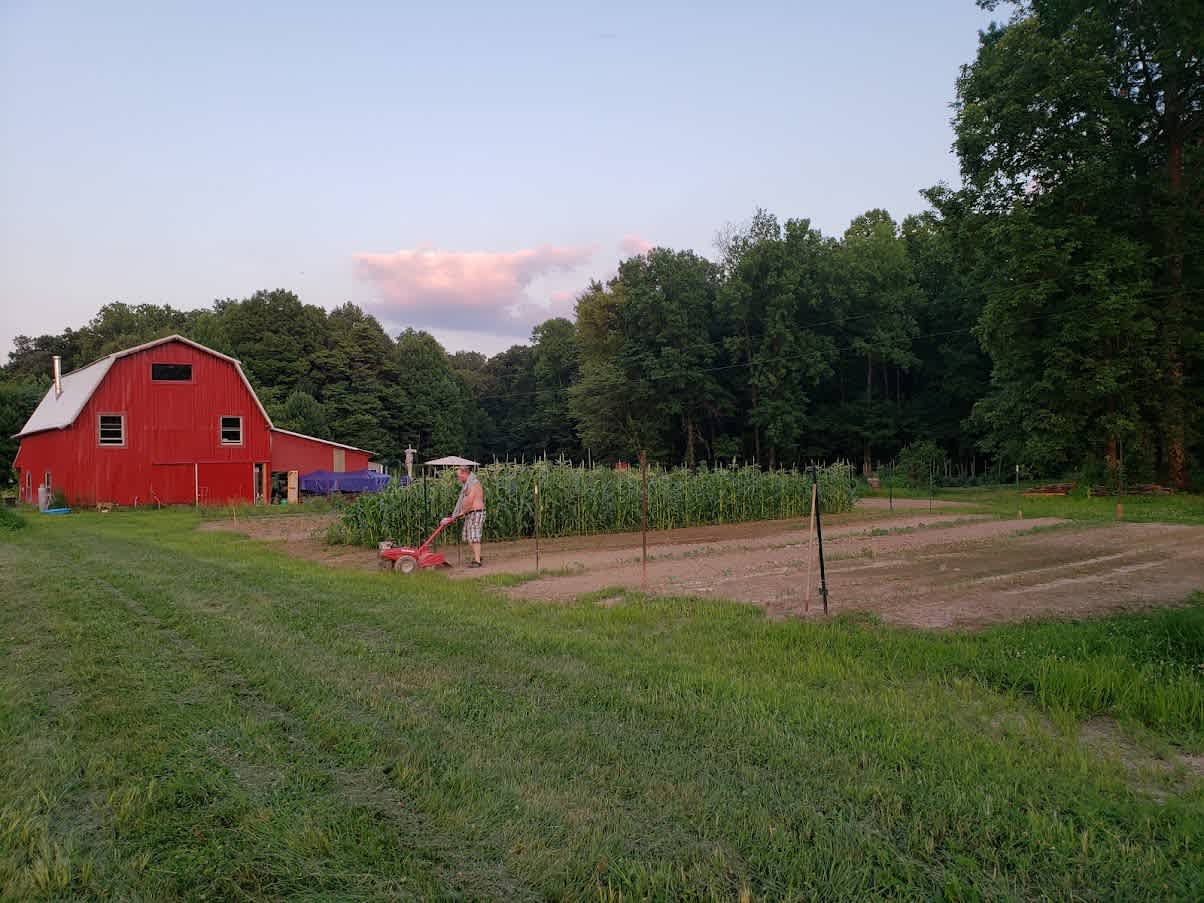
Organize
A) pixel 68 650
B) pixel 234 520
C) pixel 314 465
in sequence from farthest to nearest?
pixel 314 465, pixel 234 520, pixel 68 650

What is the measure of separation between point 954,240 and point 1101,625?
28740 millimetres

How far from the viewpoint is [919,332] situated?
50.5 m

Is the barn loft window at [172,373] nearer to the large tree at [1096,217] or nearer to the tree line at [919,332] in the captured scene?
the tree line at [919,332]

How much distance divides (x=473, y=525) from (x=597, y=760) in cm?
→ 835

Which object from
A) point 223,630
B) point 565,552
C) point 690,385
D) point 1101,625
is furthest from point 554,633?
point 690,385

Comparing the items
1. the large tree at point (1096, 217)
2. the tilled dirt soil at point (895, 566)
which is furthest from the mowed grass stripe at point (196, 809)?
the large tree at point (1096, 217)

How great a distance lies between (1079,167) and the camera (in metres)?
27.9

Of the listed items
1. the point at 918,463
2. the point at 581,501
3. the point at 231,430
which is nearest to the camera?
the point at 581,501

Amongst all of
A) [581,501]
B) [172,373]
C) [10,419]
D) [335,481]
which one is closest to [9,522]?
[172,373]

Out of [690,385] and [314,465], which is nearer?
[314,465]

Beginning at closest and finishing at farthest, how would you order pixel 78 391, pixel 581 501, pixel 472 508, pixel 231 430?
pixel 472 508
pixel 581 501
pixel 78 391
pixel 231 430

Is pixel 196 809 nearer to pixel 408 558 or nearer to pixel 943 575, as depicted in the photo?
pixel 408 558

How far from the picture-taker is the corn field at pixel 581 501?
15203mm

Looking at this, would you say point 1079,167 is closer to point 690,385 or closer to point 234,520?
point 690,385
